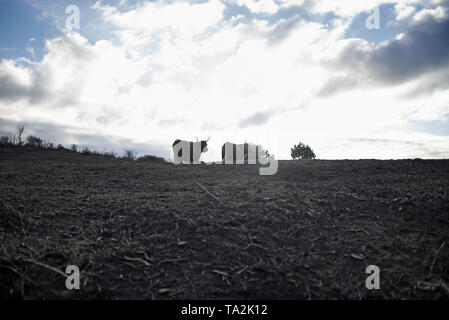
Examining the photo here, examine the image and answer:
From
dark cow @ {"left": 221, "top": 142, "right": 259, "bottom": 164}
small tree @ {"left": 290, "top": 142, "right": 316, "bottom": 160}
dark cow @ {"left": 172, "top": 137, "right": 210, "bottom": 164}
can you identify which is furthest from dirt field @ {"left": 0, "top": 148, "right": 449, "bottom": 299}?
small tree @ {"left": 290, "top": 142, "right": 316, "bottom": 160}

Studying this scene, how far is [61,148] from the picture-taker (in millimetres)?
18234

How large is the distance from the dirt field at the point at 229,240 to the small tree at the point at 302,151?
2317 cm

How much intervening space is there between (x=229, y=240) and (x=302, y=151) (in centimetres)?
2700

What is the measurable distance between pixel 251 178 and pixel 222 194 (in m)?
1.81

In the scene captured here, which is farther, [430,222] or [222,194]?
[222,194]

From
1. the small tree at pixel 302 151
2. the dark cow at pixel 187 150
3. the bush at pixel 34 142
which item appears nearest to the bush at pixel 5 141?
the bush at pixel 34 142

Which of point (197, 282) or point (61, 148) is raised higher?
point (61, 148)

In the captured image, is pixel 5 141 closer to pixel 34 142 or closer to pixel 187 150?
pixel 34 142

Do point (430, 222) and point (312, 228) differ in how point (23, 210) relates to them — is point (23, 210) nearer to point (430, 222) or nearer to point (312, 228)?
point (312, 228)

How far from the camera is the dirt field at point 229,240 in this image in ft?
8.94

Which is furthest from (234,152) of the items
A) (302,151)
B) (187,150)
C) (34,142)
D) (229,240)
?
(302,151)

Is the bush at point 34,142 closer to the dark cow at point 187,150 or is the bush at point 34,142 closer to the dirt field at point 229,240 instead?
the dark cow at point 187,150
